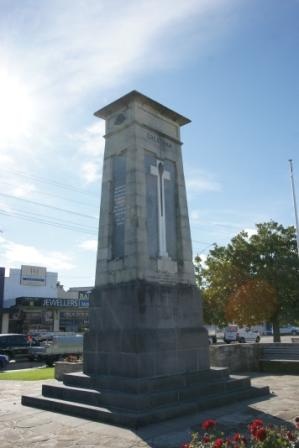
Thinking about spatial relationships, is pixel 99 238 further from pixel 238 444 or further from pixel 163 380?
pixel 238 444

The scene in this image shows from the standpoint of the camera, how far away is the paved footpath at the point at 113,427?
620cm

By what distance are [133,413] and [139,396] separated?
14.1 inches

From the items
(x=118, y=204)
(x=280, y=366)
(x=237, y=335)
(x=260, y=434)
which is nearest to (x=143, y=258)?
(x=118, y=204)

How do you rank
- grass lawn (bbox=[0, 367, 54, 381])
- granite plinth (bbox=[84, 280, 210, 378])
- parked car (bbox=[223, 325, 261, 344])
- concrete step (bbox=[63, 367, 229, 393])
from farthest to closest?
1. parked car (bbox=[223, 325, 261, 344])
2. grass lawn (bbox=[0, 367, 54, 381])
3. granite plinth (bbox=[84, 280, 210, 378])
4. concrete step (bbox=[63, 367, 229, 393])

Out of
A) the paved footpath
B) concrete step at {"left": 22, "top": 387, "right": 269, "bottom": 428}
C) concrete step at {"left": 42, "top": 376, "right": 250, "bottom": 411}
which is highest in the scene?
concrete step at {"left": 42, "top": 376, "right": 250, "bottom": 411}

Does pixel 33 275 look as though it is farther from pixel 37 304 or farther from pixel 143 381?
pixel 143 381

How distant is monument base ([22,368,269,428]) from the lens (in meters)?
7.46

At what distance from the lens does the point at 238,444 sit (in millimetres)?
4086

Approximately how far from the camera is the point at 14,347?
90.1ft

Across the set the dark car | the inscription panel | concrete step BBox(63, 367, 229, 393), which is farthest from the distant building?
concrete step BBox(63, 367, 229, 393)

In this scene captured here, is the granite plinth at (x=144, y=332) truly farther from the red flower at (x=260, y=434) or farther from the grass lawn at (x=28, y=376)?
the grass lawn at (x=28, y=376)

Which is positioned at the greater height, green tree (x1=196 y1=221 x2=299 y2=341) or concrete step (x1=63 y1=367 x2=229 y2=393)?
green tree (x1=196 y1=221 x2=299 y2=341)

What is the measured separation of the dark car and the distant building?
15.3 m

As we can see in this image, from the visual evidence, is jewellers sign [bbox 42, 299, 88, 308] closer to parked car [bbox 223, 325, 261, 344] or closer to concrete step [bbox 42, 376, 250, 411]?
parked car [bbox 223, 325, 261, 344]
